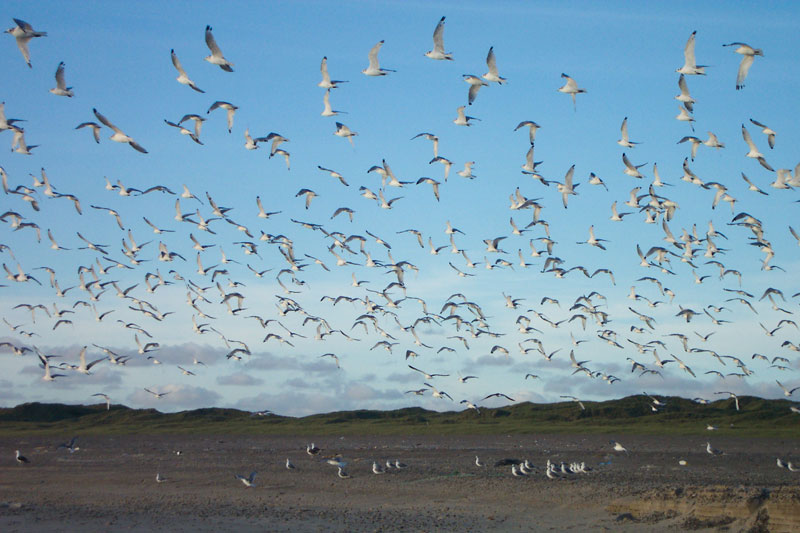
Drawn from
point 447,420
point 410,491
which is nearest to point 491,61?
point 410,491

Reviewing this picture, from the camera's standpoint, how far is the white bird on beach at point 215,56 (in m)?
24.5

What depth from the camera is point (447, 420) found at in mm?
56438

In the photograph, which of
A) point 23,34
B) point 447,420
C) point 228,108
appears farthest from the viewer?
point 447,420

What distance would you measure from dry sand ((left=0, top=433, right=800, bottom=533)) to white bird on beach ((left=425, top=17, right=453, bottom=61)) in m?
11.9

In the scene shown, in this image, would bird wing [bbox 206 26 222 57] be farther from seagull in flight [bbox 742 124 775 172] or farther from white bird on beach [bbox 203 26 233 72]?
seagull in flight [bbox 742 124 775 172]

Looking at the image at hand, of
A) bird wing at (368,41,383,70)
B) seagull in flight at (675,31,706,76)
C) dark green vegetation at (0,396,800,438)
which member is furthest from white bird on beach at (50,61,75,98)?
dark green vegetation at (0,396,800,438)

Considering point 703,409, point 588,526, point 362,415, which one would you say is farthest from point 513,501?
point 362,415

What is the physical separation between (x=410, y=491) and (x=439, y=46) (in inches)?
478

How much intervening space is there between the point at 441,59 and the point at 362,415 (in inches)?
1583

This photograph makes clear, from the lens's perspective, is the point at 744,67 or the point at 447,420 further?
the point at 447,420

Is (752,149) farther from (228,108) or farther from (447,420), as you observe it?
(447,420)

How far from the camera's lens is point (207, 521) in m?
19.3

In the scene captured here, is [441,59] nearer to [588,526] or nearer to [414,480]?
[414,480]

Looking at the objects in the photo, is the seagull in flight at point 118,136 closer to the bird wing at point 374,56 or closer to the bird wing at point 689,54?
the bird wing at point 374,56
